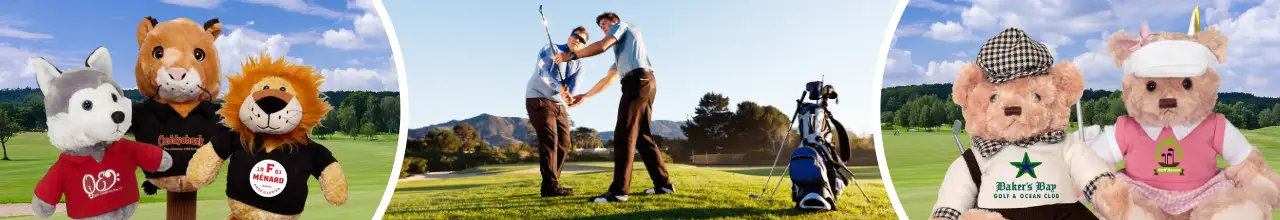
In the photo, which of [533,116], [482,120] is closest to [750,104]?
[482,120]

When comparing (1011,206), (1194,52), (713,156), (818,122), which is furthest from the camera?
(713,156)

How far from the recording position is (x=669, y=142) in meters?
11.5

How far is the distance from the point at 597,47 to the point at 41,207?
318 cm

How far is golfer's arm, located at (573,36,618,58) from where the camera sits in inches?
221

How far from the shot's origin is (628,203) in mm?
5754

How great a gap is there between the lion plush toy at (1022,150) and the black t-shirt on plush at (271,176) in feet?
9.22

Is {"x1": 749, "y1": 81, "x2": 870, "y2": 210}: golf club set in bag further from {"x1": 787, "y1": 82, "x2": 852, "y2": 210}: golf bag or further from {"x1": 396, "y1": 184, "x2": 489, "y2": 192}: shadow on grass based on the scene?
{"x1": 396, "y1": 184, "x2": 489, "y2": 192}: shadow on grass

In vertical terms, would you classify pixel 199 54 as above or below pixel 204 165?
above

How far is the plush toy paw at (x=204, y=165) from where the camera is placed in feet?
13.0

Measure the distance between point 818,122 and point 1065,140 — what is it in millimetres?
1994

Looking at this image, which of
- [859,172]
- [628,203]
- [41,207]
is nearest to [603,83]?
[628,203]

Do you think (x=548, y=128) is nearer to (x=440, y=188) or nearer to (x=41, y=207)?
(x=440, y=188)

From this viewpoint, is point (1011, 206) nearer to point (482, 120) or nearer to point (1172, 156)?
point (1172, 156)

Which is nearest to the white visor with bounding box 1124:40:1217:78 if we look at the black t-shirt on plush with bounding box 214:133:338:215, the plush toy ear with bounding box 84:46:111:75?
the black t-shirt on plush with bounding box 214:133:338:215
